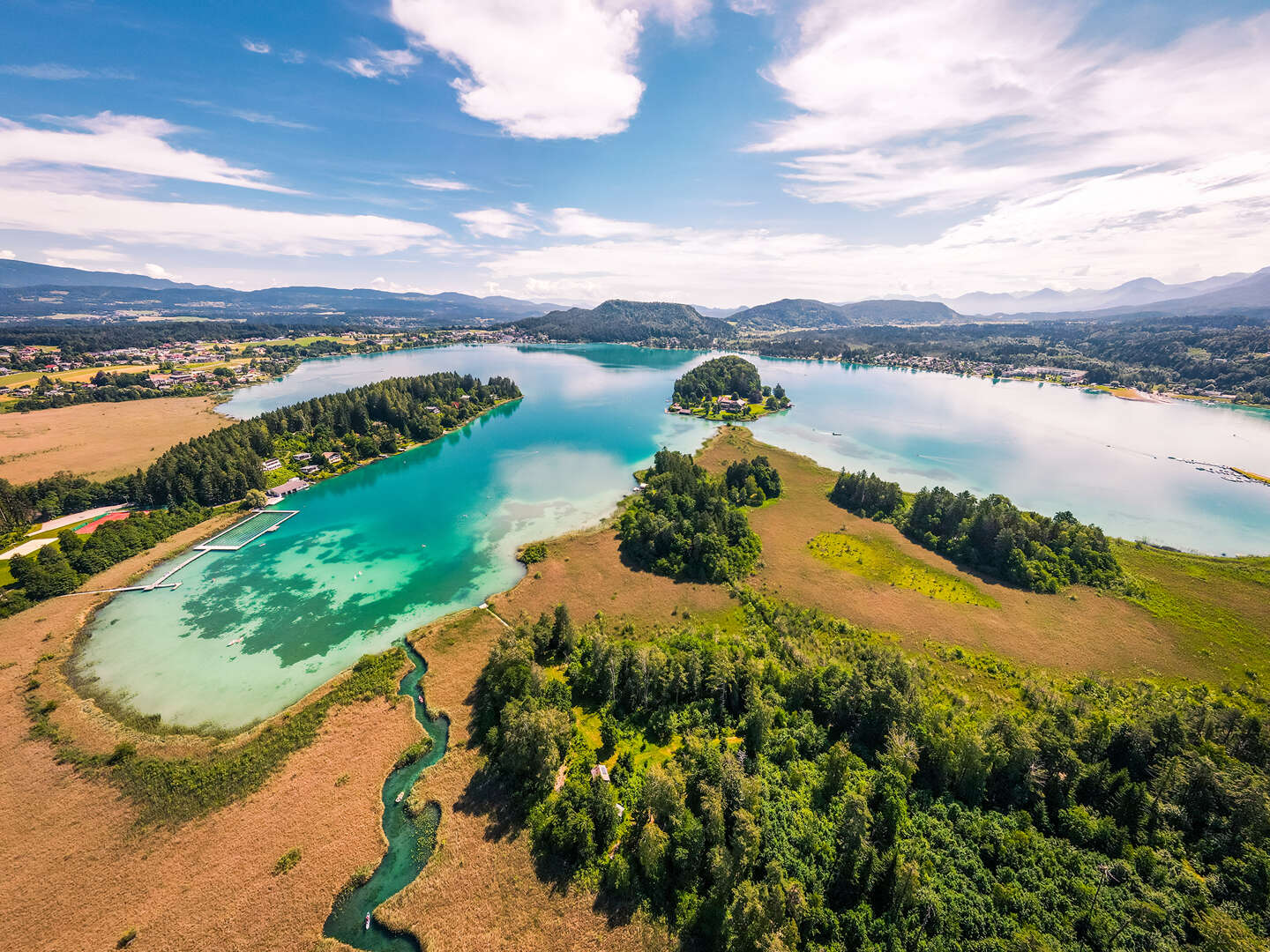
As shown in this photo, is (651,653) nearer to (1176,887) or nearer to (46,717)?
(1176,887)

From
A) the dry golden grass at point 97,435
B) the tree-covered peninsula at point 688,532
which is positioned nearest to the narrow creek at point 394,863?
the tree-covered peninsula at point 688,532

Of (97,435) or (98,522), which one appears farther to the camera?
(97,435)

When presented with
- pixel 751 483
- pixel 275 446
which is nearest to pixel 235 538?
pixel 275 446

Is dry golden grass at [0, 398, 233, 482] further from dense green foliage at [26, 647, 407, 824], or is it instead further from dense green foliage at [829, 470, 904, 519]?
dense green foliage at [829, 470, 904, 519]

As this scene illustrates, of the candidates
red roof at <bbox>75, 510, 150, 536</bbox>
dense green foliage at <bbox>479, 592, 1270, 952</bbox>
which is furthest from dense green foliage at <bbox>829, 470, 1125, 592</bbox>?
red roof at <bbox>75, 510, 150, 536</bbox>

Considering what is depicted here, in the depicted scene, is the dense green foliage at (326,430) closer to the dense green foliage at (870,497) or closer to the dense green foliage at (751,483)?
the dense green foliage at (751,483)

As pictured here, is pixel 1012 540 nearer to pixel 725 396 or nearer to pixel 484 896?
pixel 484 896
